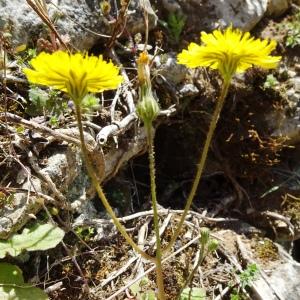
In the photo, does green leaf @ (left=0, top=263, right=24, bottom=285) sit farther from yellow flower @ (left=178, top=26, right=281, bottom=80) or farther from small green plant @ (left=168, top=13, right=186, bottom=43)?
small green plant @ (left=168, top=13, right=186, bottom=43)

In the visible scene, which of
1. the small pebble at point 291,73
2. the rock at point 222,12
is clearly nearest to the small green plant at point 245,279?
the small pebble at point 291,73

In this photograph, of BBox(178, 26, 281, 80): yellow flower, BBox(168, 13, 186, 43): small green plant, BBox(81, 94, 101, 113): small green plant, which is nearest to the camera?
BBox(178, 26, 281, 80): yellow flower

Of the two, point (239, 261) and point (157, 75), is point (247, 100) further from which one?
point (239, 261)

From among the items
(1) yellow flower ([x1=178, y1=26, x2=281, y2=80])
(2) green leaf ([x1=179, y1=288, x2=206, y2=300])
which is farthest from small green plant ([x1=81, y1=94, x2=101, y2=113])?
(2) green leaf ([x1=179, y1=288, x2=206, y2=300])

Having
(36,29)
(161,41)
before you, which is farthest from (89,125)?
(161,41)

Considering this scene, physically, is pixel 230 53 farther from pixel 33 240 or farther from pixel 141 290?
pixel 141 290
